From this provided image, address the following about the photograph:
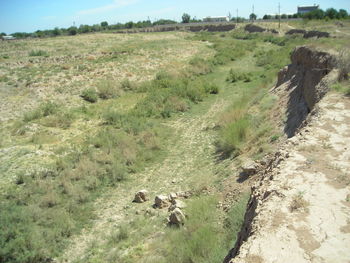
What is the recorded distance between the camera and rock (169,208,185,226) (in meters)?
7.30

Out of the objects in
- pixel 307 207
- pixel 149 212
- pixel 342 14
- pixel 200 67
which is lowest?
pixel 149 212

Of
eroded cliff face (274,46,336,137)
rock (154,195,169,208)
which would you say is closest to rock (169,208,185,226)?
rock (154,195,169,208)

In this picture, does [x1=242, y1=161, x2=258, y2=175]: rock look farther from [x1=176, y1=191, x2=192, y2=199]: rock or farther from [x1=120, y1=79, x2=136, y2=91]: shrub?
[x1=120, y1=79, x2=136, y2=91]: shrub

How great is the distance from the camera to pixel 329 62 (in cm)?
1109

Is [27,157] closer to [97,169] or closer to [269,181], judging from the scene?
[97,169]

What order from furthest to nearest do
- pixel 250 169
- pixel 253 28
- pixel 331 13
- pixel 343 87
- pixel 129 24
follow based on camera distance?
pixel 129 24 → pixel 253 28 → pixel 331 13 → pixel 343 87 → pixel 250 169

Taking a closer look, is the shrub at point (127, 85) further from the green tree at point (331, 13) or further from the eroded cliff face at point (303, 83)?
the green tree at point (331, 13)

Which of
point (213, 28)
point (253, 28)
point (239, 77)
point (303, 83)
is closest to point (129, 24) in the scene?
point (213, 28)

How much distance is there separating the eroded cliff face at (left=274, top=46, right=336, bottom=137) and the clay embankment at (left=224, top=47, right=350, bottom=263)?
1.69 metres

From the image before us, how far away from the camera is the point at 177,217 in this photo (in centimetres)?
733

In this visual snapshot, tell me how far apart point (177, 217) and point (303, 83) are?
8.52m

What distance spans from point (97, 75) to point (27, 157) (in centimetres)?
1456

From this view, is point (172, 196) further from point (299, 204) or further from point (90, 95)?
point (90, 95)

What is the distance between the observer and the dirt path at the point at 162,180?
26.0ft
